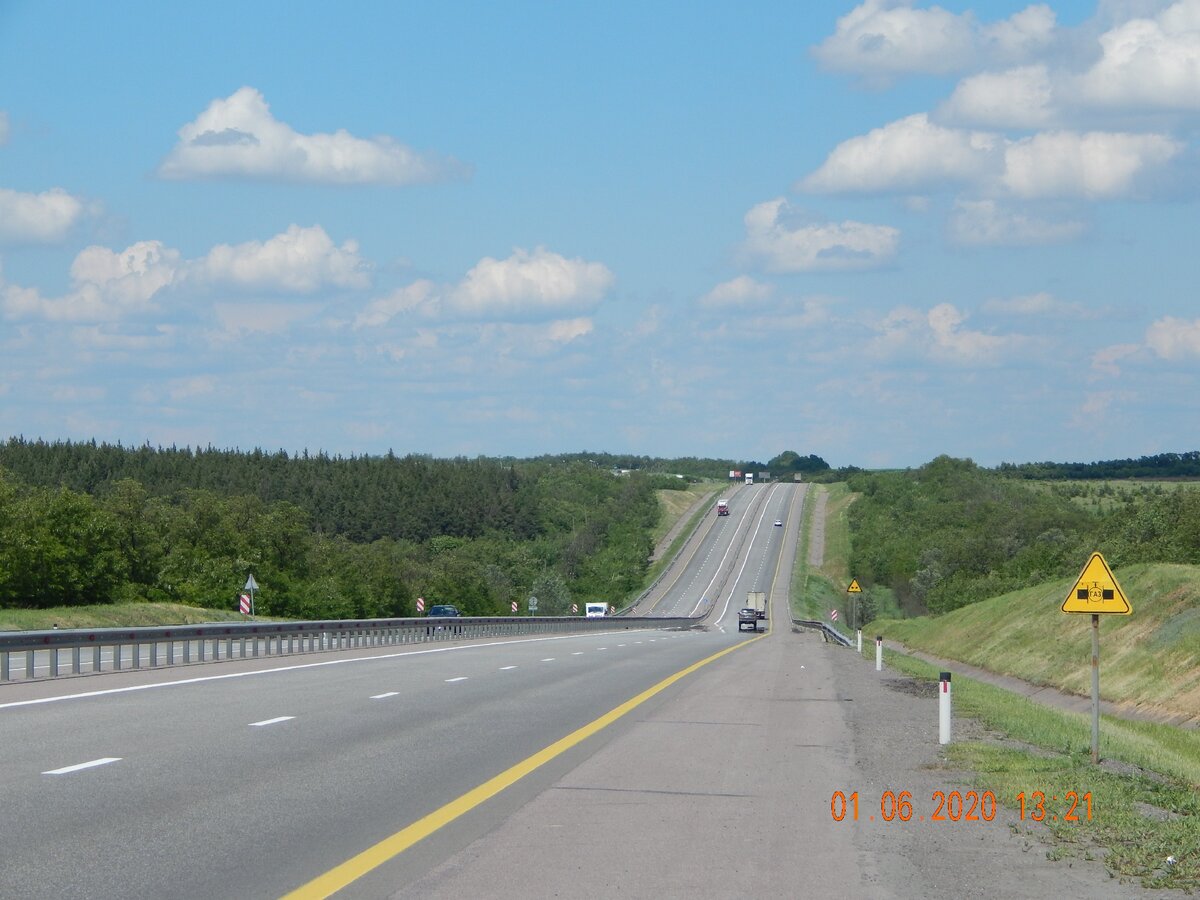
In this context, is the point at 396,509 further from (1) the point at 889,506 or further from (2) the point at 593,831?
(2) the point at 593,831

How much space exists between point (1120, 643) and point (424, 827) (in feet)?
106

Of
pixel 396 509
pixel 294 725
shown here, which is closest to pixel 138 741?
pixel 294 725

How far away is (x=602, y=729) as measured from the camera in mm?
17375

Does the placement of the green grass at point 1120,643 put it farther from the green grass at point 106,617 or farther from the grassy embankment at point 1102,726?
the green grass at point 106,617

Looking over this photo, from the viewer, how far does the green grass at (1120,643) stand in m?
32.6

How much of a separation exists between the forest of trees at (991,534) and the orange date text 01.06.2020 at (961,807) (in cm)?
4878

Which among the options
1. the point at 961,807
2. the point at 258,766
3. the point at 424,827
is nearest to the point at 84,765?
the point at 258,766

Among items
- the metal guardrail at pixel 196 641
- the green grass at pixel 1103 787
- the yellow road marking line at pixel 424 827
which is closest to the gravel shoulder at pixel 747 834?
the green grass at pixel 1103 787

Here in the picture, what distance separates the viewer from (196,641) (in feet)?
110

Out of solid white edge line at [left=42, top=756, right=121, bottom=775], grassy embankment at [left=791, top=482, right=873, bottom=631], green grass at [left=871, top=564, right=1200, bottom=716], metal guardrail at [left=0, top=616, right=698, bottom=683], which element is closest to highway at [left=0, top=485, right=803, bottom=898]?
solid white edge line at [left=42, top=756, right=121, bottom=775]

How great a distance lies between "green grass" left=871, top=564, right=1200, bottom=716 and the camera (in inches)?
1282

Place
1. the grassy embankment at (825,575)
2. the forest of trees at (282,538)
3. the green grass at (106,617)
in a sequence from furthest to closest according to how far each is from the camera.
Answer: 1. the grassy embankment at (825,575)
2. the forest of trees at (282,538)
3. the green grass at (106,617)

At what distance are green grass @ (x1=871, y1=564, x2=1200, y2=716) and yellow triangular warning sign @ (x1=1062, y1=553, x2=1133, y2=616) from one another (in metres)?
15.7

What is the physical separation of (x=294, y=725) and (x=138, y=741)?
7.50 feet
